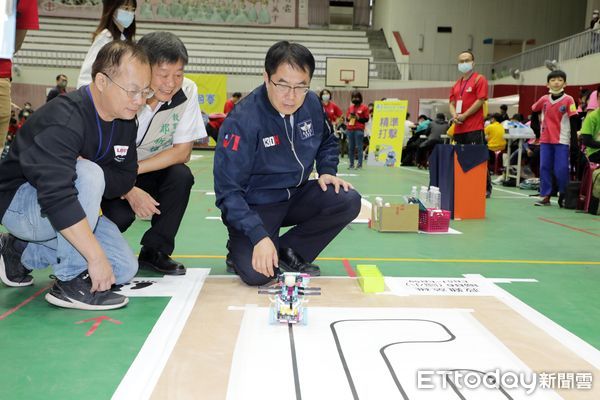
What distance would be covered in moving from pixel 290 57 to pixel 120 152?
73 centimetres

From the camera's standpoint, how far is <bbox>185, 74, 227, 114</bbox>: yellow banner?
16.4m

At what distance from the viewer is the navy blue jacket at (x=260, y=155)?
7.41 ft

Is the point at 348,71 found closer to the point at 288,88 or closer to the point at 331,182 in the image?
the point at 331,182

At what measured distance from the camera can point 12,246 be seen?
2285mm

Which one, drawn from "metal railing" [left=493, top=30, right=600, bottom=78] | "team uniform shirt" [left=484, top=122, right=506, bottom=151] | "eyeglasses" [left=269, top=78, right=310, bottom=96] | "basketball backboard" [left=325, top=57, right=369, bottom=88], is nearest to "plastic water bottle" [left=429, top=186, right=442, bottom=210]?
"eyeglasses" [left=269, top=78, right=310, bottom=96]

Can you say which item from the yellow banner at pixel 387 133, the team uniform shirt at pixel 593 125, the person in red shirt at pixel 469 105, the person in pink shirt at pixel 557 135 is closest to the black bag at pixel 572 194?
the person in pink shirt at pixel 557 135

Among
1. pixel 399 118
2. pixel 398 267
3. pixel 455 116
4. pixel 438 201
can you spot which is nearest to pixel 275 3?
pixel 399 118

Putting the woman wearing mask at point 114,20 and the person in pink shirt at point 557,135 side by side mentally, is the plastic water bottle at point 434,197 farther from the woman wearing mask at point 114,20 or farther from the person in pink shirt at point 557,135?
the woman wearing mask at point 114,20

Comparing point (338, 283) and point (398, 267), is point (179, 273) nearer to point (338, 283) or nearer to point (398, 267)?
point (338, 283)

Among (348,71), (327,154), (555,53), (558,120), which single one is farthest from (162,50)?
(348,71)

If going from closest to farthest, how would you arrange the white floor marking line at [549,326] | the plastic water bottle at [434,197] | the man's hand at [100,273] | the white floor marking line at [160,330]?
the white floor marking line at [160,330] → the white floor marking line at [549,326] → the man's hand at [100,273] → the plastic water bottle at [434,197]

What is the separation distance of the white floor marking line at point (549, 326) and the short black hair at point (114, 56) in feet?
5.40

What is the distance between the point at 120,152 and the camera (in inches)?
83.5

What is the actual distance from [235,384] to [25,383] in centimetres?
55
